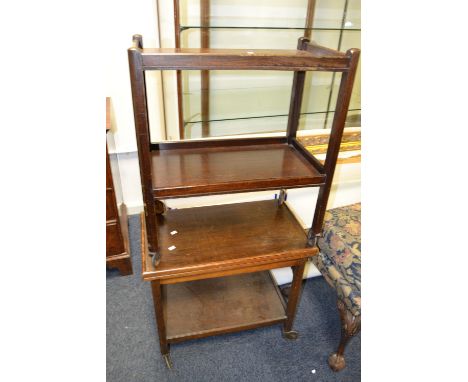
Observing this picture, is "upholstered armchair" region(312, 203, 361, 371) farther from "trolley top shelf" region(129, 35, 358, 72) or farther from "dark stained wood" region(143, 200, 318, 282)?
"trolley top shelf" region(129, 35, 358, 72)

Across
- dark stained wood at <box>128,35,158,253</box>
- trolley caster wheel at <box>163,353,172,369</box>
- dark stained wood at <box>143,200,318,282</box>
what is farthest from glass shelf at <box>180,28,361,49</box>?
trolley caster wheel at <box>163,353,172,369</box>

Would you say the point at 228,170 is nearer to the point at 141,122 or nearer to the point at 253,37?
the point at 141,122

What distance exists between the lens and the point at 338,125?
33.4 inches

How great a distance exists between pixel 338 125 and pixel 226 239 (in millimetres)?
536

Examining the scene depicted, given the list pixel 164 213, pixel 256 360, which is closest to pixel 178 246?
pixel 164 213

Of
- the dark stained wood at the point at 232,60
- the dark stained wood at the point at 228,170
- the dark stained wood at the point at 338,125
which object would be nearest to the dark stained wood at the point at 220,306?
the dark stained wood at the point at 338,125

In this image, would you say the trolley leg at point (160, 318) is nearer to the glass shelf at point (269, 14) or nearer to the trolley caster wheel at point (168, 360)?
the trolley caster wheel at point (168, 360)

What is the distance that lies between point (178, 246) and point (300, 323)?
0.76 metres

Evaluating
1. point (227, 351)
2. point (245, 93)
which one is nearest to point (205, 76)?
point (245, 93)

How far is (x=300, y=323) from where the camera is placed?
1445 millimetres
